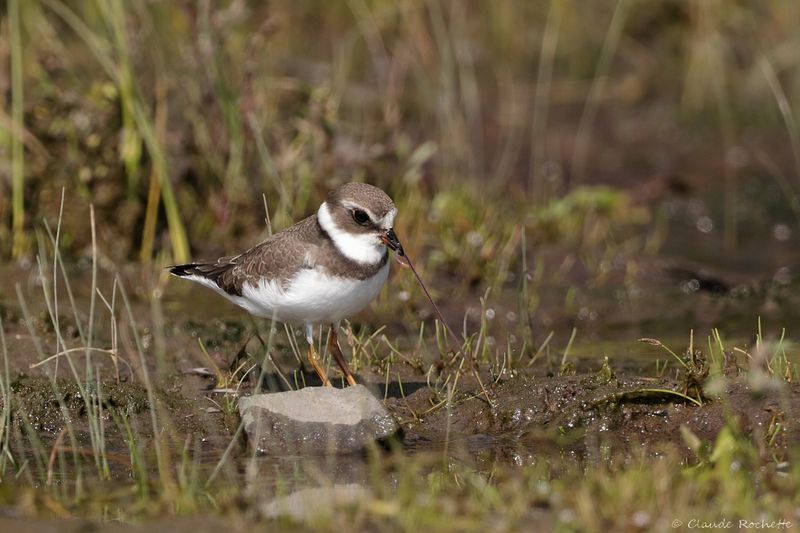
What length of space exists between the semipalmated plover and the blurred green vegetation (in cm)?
72

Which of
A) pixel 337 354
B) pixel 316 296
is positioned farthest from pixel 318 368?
pixel 316 296

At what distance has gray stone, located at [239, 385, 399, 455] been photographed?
19.6 feet

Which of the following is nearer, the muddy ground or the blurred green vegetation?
the muddy ground

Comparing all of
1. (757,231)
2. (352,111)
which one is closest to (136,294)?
(352,111)

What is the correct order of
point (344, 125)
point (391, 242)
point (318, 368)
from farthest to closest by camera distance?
point (344, 125)
point (318, 368)
point (391, 242)

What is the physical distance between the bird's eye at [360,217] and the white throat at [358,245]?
0.07 metres

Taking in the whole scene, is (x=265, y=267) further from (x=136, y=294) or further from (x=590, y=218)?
(x=590, y=218)

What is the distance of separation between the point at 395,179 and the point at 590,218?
5.14 feet

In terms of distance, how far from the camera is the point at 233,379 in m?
6.93

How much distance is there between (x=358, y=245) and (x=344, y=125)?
357 cm

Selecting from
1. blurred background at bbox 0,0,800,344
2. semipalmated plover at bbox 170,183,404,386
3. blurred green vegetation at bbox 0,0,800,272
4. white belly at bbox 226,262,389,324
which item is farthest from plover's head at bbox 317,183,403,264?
blurred background at bbox 0,0,800,344

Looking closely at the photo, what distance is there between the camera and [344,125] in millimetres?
9695

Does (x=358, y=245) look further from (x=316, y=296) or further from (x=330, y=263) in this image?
(x=316, y=296)

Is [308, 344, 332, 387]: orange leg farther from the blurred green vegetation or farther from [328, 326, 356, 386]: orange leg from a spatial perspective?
the blurred green vegetation
